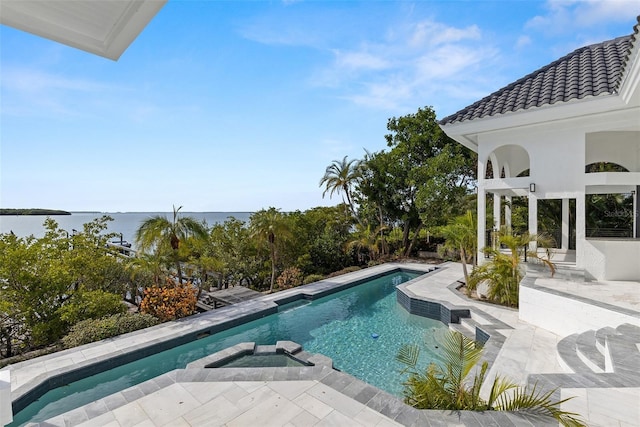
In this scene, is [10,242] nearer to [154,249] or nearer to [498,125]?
[154,249]

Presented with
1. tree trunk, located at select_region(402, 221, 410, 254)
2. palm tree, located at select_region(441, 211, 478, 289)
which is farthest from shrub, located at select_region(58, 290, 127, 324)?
tree trunk, located at select_region(402, 221, 410, 254)

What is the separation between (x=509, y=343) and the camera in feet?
24.8

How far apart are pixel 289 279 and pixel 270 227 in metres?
2.75

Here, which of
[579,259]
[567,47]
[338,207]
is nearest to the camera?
[579,259]

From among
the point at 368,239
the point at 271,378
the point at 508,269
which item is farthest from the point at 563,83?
the point at 368,239

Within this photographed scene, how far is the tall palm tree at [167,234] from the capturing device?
11.1 metres

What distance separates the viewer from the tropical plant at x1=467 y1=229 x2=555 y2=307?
31.6ft

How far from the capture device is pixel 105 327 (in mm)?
8695

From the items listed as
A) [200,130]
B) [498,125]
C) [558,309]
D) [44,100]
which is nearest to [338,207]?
[200,130]

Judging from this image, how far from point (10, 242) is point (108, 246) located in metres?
3.21

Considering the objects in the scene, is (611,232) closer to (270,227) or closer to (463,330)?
(463,330)

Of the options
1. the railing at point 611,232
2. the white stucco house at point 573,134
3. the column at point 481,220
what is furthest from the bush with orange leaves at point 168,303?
the railing at point 611,232

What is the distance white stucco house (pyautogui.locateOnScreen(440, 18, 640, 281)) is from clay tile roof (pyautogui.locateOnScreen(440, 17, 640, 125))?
0.02 meters

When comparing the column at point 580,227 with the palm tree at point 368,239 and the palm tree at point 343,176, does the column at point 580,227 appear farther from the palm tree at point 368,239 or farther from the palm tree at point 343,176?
the palm tree at point 343,176
